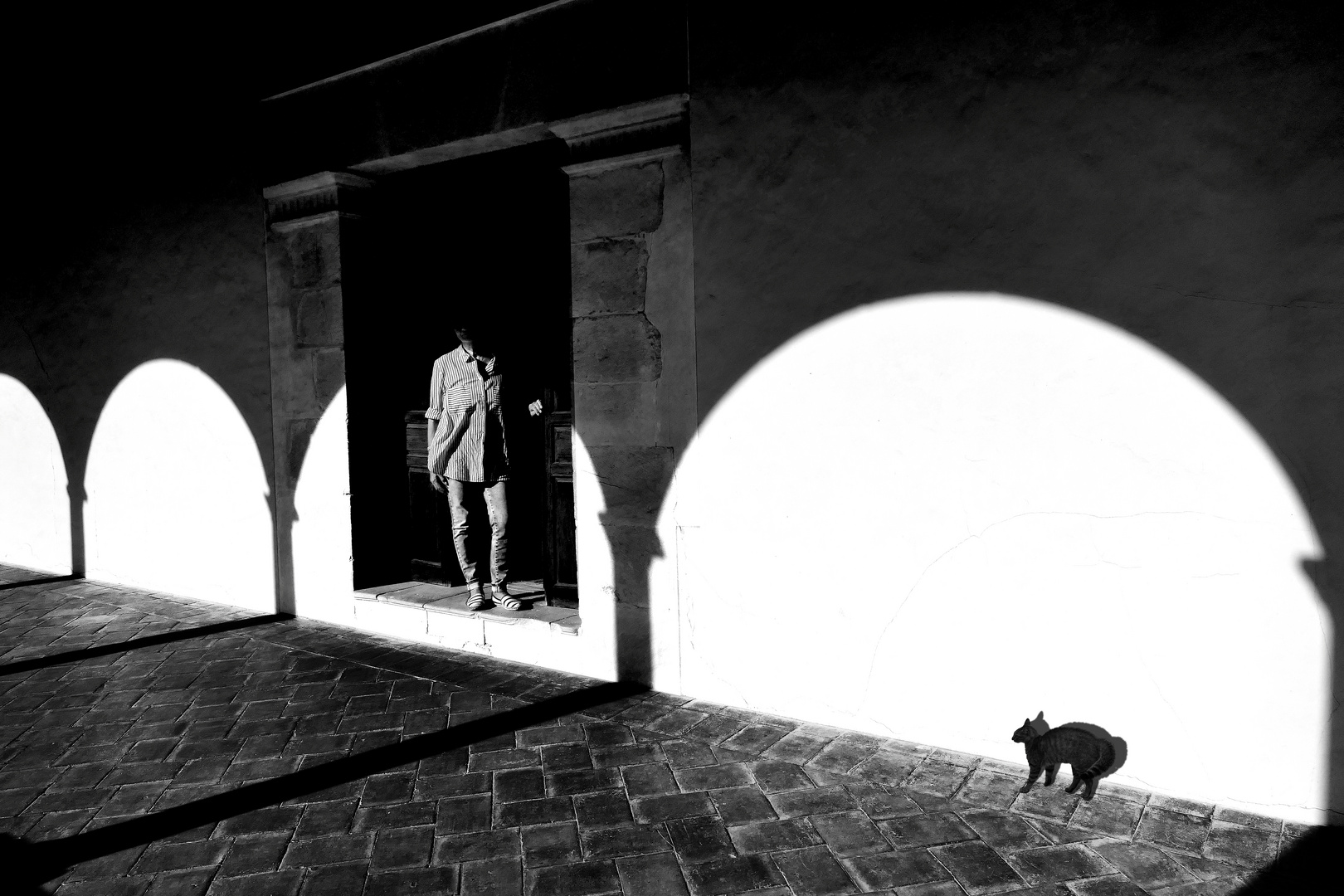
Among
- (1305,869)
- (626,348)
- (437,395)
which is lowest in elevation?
(1305,869)

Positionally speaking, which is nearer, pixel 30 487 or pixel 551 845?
pixel 551 845

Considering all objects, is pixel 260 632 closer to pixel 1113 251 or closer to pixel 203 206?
pixel 203 206

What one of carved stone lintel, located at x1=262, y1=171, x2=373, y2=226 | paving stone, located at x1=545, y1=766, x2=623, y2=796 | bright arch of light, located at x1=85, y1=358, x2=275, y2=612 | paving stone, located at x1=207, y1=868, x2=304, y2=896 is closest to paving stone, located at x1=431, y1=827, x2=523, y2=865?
paving stone, located at x1=545, y1=766, x2=623, y2=796

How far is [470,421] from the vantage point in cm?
501

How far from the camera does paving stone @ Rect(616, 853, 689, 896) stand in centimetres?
259

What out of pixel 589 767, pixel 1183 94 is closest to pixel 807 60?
pixel 1183 94

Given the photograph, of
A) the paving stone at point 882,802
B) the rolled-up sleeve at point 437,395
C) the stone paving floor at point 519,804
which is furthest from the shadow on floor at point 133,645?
the paving stone at point 882,802

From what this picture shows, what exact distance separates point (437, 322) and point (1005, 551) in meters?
3.99

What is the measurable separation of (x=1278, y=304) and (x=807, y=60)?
1980 millimetres

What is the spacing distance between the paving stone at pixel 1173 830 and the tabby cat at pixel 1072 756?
0.19 m

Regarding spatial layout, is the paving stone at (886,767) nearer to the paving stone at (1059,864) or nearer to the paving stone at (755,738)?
the paving stone at (755,738)

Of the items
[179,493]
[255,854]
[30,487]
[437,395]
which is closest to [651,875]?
[255,854]

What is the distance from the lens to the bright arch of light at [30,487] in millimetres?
7449

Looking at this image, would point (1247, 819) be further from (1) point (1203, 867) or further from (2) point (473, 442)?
(2) point (473, 442)
